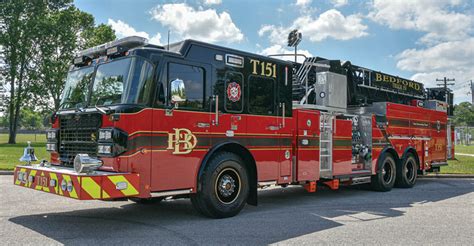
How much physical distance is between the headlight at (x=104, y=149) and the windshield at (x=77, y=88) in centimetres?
110

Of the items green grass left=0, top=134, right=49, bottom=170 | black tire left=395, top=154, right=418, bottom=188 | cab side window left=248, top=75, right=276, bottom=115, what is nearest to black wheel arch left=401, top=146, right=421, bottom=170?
black tire left=395, top=154, right=418, bottom=188

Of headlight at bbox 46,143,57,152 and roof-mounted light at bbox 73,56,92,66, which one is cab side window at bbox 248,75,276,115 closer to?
roof-mounted light at bbox 73,56,92,66

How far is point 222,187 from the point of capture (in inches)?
270

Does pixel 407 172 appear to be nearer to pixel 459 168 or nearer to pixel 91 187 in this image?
pixel 459 168

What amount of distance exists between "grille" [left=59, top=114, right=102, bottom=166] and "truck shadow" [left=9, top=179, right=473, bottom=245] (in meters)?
1.05

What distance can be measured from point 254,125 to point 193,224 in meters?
2.03

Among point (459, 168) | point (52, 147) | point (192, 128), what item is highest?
point (192, 128)

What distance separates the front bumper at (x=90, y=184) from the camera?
5359 mm

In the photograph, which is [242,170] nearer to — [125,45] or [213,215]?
[213,215]

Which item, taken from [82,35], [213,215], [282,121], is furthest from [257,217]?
[82,35]

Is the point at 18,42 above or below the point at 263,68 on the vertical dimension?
above

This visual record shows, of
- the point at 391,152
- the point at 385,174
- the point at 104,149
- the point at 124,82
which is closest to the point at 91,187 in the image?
the point at 104,149

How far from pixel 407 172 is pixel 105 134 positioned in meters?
9.09

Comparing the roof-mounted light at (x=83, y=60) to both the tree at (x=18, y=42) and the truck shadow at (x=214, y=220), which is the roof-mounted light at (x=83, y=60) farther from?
the tree at (x=18, y=42)
